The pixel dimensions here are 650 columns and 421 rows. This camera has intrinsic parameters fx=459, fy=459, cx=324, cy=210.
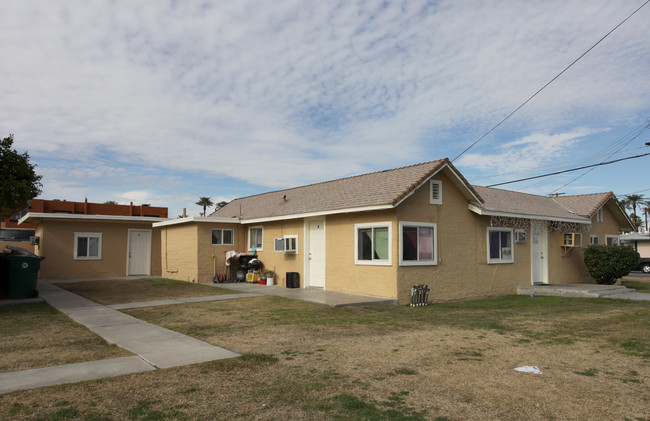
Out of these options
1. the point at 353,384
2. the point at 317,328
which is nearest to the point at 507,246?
the point at 317,328

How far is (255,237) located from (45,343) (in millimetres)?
12225

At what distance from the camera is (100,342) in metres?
7.48

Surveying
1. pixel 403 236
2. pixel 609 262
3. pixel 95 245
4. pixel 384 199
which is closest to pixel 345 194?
pixel 384 199

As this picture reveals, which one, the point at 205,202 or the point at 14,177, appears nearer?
the point at 14,177

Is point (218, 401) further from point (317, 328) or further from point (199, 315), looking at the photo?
point (199, 315)

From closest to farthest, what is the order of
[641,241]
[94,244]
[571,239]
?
[571,239]
[94,244]
[641,241]

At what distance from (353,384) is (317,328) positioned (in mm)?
3533

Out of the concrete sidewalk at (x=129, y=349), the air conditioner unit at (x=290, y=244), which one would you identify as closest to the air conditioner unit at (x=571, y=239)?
the air conditioner unit at (x=290, y=244)

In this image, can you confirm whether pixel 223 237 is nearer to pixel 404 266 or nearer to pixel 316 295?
pixel 316 295

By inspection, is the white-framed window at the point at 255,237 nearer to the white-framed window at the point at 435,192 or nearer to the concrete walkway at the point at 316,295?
the concrete walkway at the point at 316,295

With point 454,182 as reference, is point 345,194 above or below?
below

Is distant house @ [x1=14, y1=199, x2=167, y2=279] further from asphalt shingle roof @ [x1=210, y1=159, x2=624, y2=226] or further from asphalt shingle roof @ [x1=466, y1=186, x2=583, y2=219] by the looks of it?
asphalt shingle roof @ [x1=466, y1=186, x2=583, y2=219]

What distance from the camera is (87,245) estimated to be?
21.9 metres

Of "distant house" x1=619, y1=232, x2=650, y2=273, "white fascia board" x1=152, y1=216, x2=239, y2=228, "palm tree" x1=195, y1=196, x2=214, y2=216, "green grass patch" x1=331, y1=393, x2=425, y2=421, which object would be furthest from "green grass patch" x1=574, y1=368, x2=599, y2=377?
"palm tree" x1=195, y1=196, x2=214, y2=216
